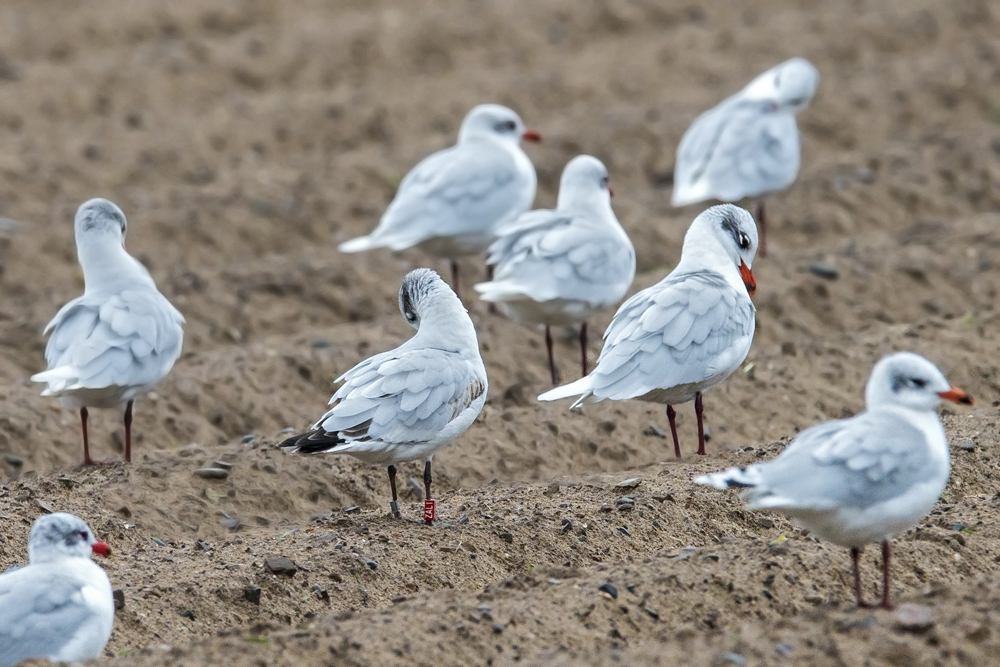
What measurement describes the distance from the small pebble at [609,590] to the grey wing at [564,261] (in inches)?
137

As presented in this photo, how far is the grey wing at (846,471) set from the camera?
18.3 feet

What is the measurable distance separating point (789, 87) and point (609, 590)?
864cm

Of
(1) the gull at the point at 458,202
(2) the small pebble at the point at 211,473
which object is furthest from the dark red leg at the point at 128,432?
(1) the gull at the point at 458,202

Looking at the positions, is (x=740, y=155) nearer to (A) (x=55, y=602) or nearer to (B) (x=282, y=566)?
(B) (x=282, y=566)

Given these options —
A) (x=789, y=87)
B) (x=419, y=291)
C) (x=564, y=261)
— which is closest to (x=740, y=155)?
(x=789, y=87)

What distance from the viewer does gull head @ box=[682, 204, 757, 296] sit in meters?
8.66

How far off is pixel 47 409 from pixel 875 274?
6.38m

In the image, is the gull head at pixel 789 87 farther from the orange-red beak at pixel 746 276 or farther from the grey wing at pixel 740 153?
the orange-red beak at pixel 746 276

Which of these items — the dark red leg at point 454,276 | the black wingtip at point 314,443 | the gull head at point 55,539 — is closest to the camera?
the gull head at point 55,539

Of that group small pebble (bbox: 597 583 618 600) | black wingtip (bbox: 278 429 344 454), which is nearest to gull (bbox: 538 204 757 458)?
black wingtip (bbox: 278 429 344 454)

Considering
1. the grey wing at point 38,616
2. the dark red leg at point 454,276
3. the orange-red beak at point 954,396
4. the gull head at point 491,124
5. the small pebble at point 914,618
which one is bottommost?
the small pebble at point 914,618

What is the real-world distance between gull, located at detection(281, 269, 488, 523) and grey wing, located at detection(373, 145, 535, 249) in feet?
11.4

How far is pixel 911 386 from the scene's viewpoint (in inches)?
230

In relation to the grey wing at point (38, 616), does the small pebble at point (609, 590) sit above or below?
below
